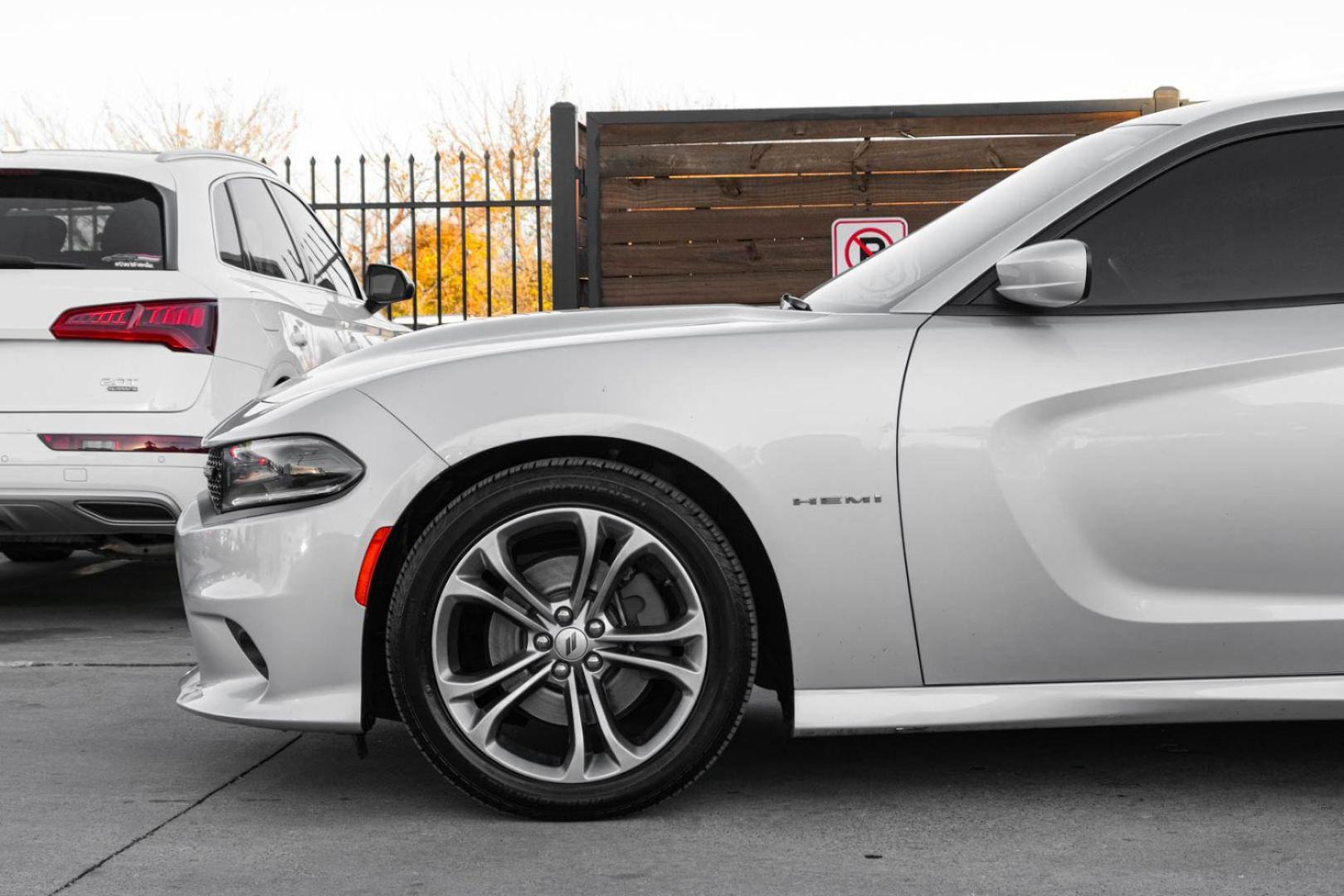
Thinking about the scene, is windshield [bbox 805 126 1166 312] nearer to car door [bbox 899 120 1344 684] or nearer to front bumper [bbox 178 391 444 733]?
car door [bbox 899 120 1344 684]

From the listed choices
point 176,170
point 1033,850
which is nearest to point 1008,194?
point 1033,850

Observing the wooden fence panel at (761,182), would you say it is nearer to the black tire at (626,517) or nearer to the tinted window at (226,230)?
the tinted window at (226,230)

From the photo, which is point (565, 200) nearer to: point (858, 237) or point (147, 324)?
point (858, 237)

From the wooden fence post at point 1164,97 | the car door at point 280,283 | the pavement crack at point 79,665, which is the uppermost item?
the wooden fence post at point 1164,97

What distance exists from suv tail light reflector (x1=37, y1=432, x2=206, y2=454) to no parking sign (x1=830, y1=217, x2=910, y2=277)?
5.48 metres

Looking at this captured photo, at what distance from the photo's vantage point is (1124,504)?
345cm

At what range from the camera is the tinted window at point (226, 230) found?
20.6 ft

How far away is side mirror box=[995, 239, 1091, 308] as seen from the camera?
11.3ft

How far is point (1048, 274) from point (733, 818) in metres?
1.35

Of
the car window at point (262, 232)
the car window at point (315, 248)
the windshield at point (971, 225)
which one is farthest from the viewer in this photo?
the car window at point (315, 248)

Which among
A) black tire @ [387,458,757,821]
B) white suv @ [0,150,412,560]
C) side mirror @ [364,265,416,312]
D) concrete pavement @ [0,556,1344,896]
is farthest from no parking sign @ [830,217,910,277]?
black tire @ [387,458,757,821]

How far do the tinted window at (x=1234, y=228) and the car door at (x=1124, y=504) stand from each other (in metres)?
0.17

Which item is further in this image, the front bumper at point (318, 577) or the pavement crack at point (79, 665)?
the pavement crack at point (79, 665)

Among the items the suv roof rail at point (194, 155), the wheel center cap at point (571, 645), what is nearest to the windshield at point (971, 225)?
the wheel center cap at point (571, 645)
